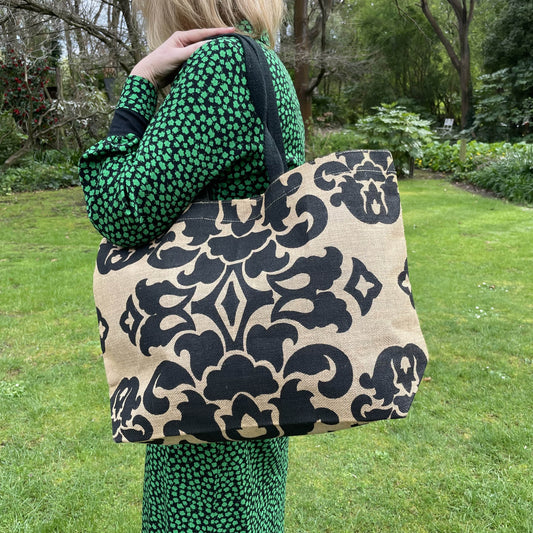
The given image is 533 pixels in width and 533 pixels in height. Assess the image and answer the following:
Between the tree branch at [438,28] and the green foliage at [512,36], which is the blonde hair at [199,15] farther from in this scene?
the tree branch at [438,28]

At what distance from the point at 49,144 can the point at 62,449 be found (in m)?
13.9

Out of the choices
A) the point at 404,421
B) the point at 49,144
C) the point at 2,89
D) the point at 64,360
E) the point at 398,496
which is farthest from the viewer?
the point at 49,144

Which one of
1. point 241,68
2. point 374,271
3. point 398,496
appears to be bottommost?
point 398,496

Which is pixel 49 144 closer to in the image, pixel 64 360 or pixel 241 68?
pixel 64 360

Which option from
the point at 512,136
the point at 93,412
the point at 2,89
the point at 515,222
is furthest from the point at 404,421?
the point at 512,136

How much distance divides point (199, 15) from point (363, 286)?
64 centimetres

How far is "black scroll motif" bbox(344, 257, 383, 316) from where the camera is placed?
35.8 inches

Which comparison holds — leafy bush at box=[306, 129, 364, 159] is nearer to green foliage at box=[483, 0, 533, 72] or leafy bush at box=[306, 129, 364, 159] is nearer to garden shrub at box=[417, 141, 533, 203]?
garden shrub at box=[417, 141, 533, 203]

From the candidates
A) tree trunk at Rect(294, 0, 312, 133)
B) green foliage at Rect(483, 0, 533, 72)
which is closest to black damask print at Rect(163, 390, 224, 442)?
tree trunk at Rect(294, 0, 312, 133)

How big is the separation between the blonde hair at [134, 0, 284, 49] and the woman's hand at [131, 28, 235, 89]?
A: 0.07 meters

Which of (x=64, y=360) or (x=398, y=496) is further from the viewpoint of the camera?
(x=64, y=360)

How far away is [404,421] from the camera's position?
3035mm

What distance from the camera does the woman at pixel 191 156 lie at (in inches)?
35.5

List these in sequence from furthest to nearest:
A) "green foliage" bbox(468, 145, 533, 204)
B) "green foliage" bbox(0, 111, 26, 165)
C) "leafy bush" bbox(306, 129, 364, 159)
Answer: "green foliage" bbox(0, 111, 26, 165) < "leafy bush" bbox(306, 129, 364, 159) < "green foliage" bbox(468, 145, 533, 204)
